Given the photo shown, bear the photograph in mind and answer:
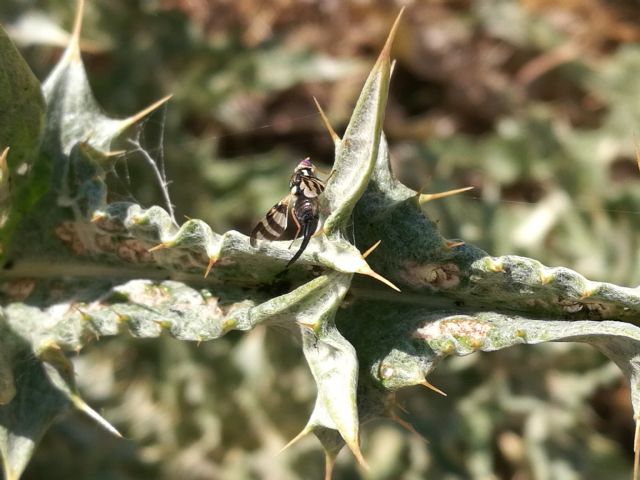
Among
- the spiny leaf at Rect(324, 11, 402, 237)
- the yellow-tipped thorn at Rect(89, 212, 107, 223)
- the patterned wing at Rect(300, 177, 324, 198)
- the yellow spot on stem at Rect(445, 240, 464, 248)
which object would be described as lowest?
the yellow spot on stem at Rect(445, 240, 464, 248)

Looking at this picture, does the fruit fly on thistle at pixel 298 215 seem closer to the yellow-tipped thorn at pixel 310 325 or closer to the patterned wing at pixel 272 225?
the patterned wing at pixel 272 225

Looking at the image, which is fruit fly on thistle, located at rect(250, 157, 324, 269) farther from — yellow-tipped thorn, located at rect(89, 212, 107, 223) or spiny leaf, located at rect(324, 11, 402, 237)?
yellow-tipped thorn, located at rect(89, 212, 107, 223)

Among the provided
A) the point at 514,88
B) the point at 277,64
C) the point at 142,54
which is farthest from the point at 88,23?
the point at 514,88

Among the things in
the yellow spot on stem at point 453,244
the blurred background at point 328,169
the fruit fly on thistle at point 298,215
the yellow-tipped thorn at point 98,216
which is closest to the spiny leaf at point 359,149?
the fruit fly on thistle at point 298,215

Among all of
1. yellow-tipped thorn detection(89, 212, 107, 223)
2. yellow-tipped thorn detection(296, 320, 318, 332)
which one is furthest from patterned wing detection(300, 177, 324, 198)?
yellow-tipped thorn detection(89, 212, 107, 223)

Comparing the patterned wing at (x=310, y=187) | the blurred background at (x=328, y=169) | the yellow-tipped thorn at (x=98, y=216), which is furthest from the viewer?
the blurred background at (x=328, y=169)

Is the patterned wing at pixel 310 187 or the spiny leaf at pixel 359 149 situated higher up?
the spiny leaf at pixel 359 149
